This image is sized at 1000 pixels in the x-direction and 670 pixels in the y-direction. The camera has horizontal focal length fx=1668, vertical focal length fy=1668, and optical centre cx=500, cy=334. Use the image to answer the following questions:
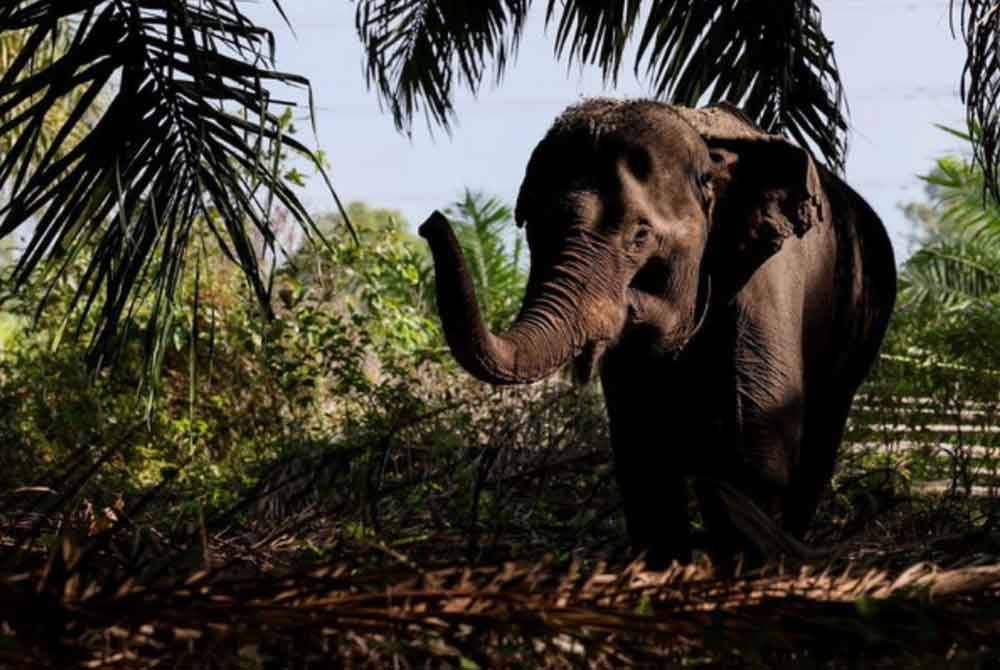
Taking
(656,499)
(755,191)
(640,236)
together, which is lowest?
(656,499)

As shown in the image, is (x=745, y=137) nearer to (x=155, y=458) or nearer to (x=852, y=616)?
(x=852, y=616)

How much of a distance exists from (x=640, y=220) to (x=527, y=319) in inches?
21.1

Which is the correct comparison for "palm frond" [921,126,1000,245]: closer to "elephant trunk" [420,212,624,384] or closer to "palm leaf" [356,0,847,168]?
"palm leaf" [356,0,847,168]

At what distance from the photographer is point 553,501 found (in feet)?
23.9

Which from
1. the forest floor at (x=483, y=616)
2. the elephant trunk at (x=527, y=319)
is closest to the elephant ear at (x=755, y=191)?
the elephant trunk at (x=527, y=319)

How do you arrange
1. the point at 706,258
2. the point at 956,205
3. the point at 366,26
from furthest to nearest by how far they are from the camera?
1. the point at 956,205
2. the point at 366,26
3. the point at 706,258

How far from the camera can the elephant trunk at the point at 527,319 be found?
3.40 m

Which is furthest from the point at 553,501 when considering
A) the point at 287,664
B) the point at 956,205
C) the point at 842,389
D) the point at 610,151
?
the point at 956,205

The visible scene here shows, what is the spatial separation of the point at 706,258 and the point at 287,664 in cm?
312

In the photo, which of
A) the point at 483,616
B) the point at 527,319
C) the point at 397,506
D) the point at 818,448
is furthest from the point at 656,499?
the point at 483,616

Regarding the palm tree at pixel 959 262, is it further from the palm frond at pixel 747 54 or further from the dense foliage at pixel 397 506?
the palm frond at pixel 747 54

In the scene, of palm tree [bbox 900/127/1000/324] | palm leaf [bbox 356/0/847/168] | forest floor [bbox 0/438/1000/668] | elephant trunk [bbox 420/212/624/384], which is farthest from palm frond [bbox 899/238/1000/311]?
forest floor [bbox 0/438/1000/668]

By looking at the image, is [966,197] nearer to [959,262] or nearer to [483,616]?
[959,262]

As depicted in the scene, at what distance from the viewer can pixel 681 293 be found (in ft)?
14.8
